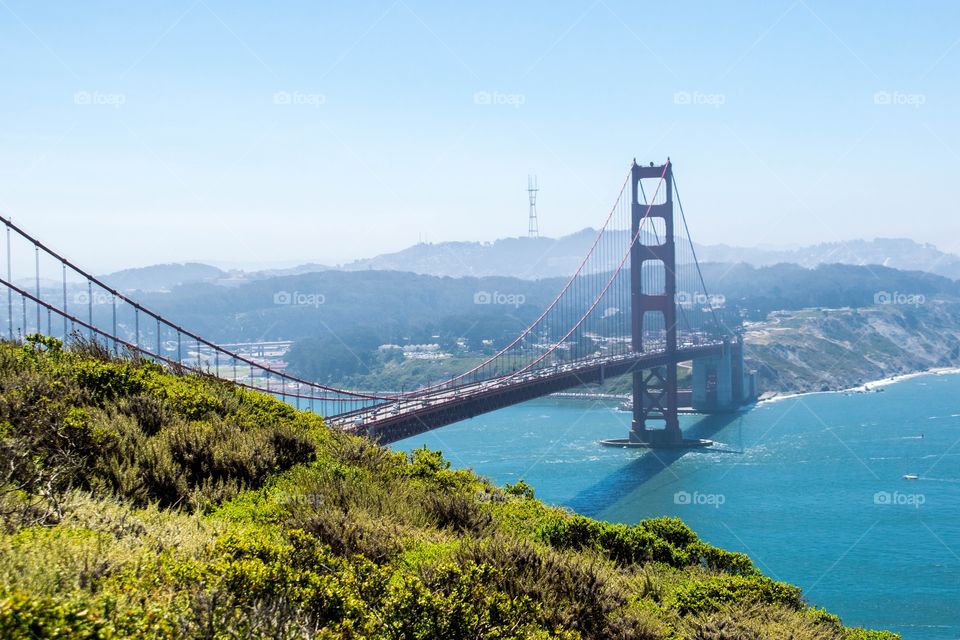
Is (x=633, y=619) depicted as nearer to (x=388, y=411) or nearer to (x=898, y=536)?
(x=388, y=411)

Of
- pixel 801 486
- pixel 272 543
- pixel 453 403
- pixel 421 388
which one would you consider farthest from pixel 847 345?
pixel 272 543

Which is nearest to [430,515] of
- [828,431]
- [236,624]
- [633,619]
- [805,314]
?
[633,619]

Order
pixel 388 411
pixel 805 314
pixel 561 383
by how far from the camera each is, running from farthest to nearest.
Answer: pixel 805 314
pixel 561 383
pixel 388 411

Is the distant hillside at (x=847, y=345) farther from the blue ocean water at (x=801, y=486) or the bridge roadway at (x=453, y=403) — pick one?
the bridge roadway at (x=453, y=403)

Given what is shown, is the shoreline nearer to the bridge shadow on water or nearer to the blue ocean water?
the blue ocean water

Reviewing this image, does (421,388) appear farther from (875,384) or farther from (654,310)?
(875,384)

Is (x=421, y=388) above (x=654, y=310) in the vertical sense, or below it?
below

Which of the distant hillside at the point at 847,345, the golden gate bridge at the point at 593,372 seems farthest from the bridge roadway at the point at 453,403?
the distant hillside at the point at 847,345
